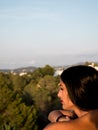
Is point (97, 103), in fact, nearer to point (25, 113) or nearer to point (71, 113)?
point (71, 113)

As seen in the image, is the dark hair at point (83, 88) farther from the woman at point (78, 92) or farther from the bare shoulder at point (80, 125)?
the bare shoulder at point (80, 125)

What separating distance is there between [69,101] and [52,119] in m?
0.15

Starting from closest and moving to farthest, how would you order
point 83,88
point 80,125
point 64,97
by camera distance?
point 80,125, point 83,88, point 64,97

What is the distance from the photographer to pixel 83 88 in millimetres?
2123

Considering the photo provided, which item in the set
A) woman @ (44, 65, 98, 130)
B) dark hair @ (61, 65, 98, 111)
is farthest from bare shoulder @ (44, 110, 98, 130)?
dark hair @ (61, 65, 98, 111)

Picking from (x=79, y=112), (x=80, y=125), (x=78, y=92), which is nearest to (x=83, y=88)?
(x=78, y=92)

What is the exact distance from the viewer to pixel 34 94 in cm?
3625

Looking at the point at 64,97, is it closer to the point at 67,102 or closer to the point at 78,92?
the point at 67,102

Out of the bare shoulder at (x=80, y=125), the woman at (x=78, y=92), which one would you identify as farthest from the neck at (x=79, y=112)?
the bare shoulder at (x=80, y=125)

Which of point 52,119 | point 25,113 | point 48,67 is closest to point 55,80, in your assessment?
point 48,67

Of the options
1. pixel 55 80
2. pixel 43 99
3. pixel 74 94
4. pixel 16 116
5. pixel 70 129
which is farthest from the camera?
pixel 55 80

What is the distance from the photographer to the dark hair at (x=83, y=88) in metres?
2.13

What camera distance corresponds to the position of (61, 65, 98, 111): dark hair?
213 centimetres

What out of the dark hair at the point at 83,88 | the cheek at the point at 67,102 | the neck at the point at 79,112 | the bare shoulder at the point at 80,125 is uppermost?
the dark hair at the point at 83,88
